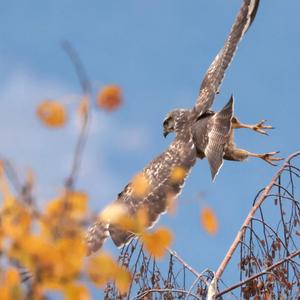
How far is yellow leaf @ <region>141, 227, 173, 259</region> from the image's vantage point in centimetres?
135

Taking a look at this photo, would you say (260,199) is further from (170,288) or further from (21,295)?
(21,295)

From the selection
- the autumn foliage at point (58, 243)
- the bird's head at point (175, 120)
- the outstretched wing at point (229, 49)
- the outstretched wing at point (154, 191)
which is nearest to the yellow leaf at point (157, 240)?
the autumn foliage at point (58, 243)

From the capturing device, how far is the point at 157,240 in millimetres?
1360

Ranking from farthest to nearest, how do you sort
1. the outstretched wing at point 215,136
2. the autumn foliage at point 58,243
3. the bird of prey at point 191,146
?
1. the outstretched wing at point 215,136
2. the bird of prey at point 191,146
3. the autumn foliage at point 58,243

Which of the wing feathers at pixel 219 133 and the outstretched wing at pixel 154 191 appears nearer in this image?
the outstretched wing at pixel 154 191

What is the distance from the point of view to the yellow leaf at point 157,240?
1.35 m

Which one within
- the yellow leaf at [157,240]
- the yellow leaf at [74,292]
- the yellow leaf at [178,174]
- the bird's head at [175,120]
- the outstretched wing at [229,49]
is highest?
the outstretched wing at [229,49]

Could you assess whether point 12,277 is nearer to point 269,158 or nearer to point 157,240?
point 157,240

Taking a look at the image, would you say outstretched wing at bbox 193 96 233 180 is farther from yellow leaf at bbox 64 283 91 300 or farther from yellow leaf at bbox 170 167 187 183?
yellow leaf at bbox 64 283 91 300

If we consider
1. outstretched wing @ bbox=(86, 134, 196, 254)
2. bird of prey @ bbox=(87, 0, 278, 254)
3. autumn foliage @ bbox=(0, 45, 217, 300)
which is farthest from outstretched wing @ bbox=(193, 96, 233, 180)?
autumn foliage @ bbox=(0, 45, 217, 300)

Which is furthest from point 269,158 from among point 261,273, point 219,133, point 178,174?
point 178,174

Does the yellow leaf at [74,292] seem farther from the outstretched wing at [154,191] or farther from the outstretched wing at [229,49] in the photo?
the outstretched wing at [229,49]

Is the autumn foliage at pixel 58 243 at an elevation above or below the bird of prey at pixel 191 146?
below

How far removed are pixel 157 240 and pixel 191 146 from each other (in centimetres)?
485
